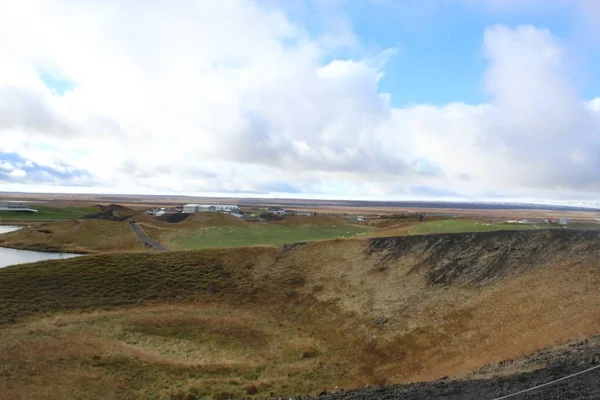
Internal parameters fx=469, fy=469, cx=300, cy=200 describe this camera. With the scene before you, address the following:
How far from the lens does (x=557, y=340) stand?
20719mm

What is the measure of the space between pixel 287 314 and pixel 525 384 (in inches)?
853

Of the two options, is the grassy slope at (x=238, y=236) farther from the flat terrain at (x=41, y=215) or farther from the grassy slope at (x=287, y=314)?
the flat terrain at (x=41, y=215)

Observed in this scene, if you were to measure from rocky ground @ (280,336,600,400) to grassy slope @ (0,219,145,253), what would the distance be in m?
50.4

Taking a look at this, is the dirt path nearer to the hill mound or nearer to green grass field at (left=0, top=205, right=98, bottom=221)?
the hill mound

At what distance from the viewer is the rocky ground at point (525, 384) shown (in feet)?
41.0

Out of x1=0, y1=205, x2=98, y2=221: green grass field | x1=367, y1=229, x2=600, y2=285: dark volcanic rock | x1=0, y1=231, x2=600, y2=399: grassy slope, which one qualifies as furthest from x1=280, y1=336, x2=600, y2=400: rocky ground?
x1=0, y1=205, x2=98, y2=221: green grass field

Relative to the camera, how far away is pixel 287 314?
1329 inches

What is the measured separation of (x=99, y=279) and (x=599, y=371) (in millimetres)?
34157

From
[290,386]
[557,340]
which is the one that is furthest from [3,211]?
[557,340]

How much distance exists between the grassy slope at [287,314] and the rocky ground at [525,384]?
419 centimetres

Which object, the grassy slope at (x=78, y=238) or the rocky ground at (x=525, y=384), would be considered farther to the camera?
the grassy slope at (x=78, y=238)

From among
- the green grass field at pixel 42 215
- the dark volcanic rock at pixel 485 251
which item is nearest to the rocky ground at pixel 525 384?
the dark volcanic rock at pixel 485 251

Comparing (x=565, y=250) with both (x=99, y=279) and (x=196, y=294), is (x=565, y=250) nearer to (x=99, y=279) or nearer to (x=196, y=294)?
(x=196, y=294)

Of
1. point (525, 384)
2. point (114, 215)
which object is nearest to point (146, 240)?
point (114, 215)
